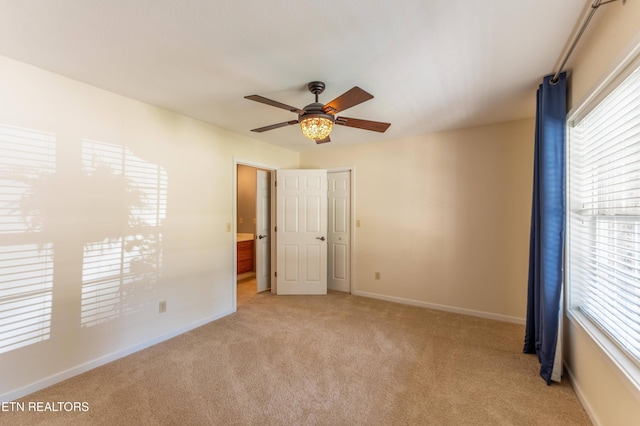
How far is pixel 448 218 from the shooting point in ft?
11.9

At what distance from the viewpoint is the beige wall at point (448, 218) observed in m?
3.22

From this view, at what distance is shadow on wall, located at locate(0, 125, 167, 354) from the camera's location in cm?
194

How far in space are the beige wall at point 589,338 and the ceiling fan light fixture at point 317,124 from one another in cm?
163

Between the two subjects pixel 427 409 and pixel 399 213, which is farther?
pixel 399 213

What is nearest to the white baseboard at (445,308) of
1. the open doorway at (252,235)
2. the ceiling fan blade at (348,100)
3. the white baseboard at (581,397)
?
the white baseboard at (581,397)

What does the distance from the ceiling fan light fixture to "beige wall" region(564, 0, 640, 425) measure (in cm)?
163

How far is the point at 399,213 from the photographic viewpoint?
398 centimetres

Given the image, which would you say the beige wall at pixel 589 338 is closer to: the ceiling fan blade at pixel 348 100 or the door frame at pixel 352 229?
the ceiling fan blade at pixel 348 100

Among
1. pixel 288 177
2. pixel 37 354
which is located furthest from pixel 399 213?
pixel 37 354

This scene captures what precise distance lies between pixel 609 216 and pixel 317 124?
1.96m

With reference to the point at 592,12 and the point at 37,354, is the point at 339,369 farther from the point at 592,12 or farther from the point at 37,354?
the point at 592,12

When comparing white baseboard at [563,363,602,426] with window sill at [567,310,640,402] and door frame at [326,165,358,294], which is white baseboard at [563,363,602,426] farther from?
door frame at [326,165,358,294]

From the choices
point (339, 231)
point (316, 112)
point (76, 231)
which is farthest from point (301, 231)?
point (76, 231)

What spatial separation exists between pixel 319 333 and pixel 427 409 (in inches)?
53.4
